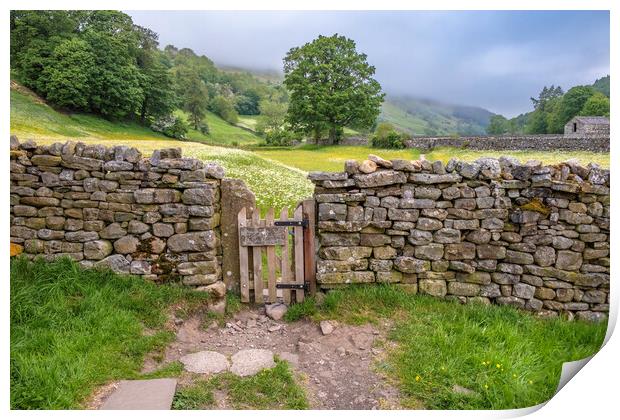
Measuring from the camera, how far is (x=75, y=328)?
184 inches

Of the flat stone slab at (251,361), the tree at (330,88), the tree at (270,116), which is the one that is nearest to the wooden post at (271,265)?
the flat stone slab at (251,361)

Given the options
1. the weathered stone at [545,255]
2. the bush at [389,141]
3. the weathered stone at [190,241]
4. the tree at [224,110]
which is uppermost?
the tree at [224,110]

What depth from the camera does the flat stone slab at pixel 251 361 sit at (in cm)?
457

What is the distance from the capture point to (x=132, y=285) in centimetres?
574

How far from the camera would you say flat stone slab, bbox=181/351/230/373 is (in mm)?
4569

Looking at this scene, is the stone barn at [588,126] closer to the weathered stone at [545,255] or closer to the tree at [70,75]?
the weathered stone at [545,255]

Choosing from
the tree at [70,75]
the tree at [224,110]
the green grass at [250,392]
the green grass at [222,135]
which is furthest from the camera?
the tree at [224,110]

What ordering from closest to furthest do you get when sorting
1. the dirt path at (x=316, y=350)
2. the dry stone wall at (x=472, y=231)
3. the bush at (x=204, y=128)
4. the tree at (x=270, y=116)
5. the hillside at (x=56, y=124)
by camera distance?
the dirt path at (x=316, y=350), the dry stone wall at (x=472, y=231), the hillside at (x=56, y=124), the tree at (x=270, y=116), the bush at (x=204, y=128)

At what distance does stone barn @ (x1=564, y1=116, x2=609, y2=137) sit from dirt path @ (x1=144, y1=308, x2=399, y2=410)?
5598 millimetres

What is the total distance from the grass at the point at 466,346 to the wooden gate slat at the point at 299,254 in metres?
0.58

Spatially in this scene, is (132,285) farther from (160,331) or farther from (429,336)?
(429,336)

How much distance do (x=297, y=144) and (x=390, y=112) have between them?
59.2ft

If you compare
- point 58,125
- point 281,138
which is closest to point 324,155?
point 281,138

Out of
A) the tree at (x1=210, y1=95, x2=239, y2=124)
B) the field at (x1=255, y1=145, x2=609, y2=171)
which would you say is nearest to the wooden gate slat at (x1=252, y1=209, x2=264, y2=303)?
the field at (x1=255, y1=145, x2=609, y2=171)
